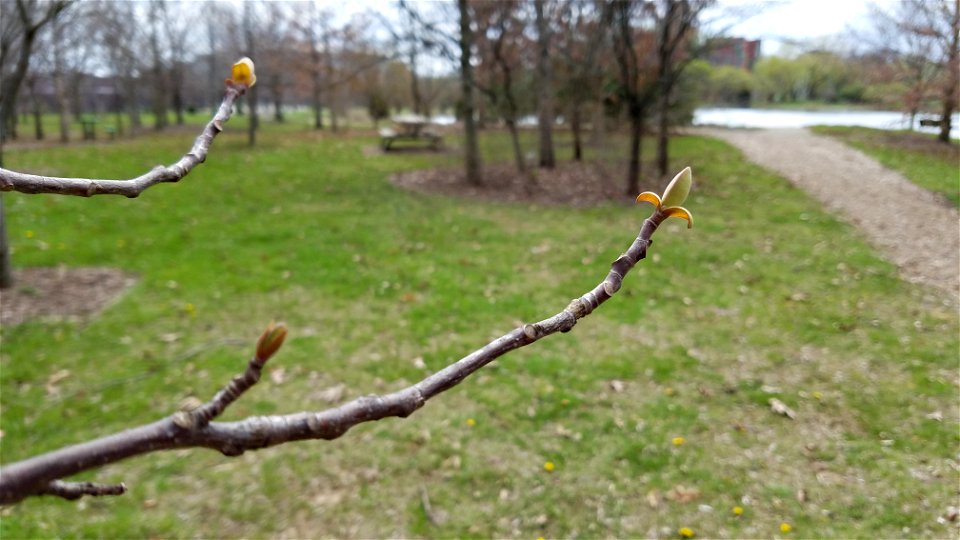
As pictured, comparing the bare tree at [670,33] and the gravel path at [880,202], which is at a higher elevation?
the bare tree at [670,33]

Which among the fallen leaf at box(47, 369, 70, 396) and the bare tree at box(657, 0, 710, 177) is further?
the bare tree at box(657, 0, 710, 177)

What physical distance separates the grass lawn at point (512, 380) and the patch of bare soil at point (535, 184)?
91.3 inches

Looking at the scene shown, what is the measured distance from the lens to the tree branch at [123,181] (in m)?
0.77

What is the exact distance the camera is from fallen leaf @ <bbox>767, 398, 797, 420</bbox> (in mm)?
4465

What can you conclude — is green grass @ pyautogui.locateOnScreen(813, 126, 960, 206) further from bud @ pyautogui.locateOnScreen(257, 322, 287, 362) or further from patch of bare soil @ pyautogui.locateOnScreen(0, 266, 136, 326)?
Result: patch of bare soil @ pyautogui.locateOnScreen(0, 266, 136, 326)

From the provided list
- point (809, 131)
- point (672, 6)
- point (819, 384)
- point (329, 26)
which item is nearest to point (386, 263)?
point (819, 384)

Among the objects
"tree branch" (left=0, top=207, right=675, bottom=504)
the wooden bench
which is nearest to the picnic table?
the wooden bench

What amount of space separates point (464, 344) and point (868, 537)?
3400 millimetres

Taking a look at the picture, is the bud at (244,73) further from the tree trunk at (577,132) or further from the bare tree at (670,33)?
the tree trunk at (577,132)

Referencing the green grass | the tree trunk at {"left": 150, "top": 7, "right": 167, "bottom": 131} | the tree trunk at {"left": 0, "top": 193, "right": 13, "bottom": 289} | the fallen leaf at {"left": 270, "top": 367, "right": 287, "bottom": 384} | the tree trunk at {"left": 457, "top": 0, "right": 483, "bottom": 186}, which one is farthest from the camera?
the tree trunk at {"left": 150, "top": 7, "right": 167, "bottom": 131}

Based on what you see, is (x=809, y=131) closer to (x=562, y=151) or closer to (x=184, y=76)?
(x=562, y=151)

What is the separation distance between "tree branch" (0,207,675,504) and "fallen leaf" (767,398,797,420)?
4.34 metres

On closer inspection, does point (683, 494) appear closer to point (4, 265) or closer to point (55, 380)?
point (55, 380)

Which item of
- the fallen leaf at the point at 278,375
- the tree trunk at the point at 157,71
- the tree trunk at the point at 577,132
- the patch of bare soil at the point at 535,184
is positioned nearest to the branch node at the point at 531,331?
the fallen leaf at the point at 278,375
